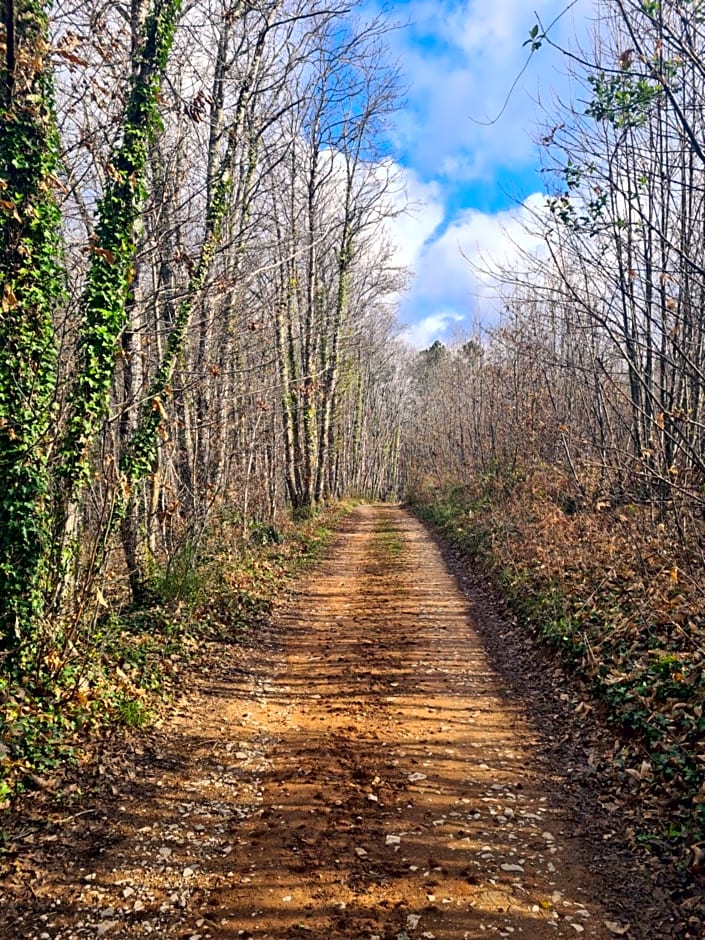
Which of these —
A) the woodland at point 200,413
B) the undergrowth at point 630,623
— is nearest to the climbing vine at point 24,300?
the woodland at point 200,413

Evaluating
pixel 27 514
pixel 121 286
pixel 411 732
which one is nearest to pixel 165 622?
pixel 27 514

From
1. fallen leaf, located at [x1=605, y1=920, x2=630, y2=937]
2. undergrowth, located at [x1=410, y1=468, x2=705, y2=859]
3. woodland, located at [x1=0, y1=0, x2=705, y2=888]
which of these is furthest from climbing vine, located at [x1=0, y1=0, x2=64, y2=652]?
undergrowth, located at [x1=410, y1=468, x2=705, y2=859]

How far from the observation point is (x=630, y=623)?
6754 millimetres

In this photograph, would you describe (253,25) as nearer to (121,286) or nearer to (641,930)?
(121,286)

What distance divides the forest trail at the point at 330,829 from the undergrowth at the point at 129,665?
45 cm

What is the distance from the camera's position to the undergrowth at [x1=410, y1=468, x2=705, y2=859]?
448 cm

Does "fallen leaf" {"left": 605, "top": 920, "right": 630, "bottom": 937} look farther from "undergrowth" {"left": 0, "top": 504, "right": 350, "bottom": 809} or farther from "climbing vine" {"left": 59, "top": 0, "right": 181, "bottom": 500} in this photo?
"climbing vine" {"left": 59, "top": 0, "right": 181, "bottom": 500}

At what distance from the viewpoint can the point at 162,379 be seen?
302 inches

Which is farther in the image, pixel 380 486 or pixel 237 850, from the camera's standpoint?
pixel 380 486

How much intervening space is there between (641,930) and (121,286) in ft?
21.5

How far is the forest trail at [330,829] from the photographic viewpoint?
3.37 metres

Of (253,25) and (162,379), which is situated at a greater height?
(253,25)

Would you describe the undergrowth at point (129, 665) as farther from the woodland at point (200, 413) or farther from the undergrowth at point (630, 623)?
the undergrowth at point (630, 623)

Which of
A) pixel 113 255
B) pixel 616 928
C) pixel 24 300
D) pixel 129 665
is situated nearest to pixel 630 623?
pixel 616 928
